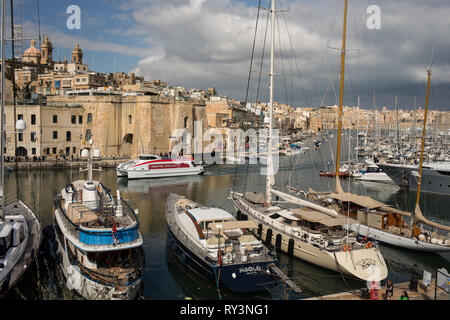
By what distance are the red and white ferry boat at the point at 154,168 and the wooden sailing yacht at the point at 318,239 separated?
18512 mm

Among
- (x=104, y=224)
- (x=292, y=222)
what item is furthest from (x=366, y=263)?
(x=104, y=224)

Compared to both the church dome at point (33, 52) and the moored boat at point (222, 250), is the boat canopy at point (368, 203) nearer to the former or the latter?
the moored boat at point (222, 250)

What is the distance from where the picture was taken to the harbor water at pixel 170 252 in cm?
1191

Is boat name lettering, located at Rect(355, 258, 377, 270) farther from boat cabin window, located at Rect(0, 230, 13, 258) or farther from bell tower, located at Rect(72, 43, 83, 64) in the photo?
bell tower, located at Rect(72, 43, 83, 64)

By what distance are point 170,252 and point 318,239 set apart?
18.6 feet

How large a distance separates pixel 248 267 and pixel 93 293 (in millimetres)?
4254

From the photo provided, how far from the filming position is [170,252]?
1524 cm

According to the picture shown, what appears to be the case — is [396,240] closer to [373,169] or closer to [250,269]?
[250,269]

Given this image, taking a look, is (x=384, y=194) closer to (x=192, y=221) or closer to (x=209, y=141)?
(x=192, y=221)

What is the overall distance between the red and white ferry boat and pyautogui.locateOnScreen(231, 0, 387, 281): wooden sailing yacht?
60.7ft

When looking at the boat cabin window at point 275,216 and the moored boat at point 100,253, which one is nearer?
the moored boat at point 100,253

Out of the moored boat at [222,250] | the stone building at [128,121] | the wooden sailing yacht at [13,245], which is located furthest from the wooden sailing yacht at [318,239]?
the stone building at [128,121]

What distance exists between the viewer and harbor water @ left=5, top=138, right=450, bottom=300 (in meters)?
11.9
